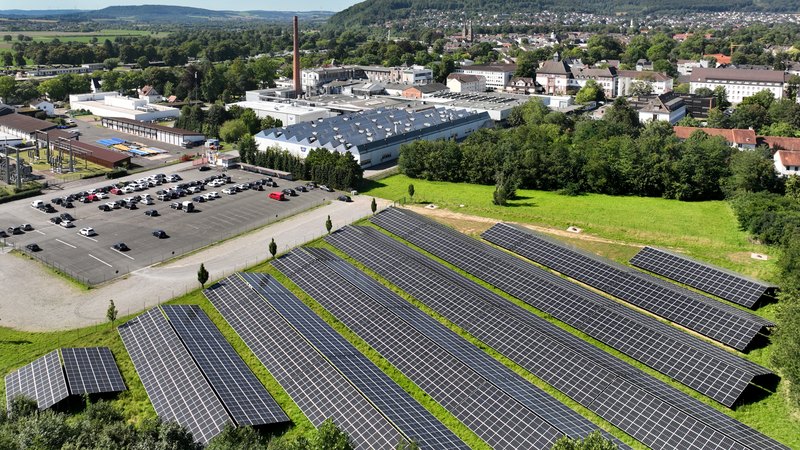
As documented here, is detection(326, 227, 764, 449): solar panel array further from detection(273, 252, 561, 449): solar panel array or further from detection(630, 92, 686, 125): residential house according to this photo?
detection(630, 92, 686, 125): residential house

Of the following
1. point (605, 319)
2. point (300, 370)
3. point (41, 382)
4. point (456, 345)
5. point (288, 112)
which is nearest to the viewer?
point (41, 382)

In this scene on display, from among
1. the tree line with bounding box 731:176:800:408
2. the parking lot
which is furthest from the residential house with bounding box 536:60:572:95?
the parking lot

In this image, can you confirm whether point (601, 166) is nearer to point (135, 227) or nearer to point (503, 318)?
point (503, 318)

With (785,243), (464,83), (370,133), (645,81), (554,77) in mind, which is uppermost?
(554,77)

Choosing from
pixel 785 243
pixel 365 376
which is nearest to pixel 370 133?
pixel 785 243

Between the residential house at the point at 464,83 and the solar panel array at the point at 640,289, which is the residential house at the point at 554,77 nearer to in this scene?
the residential house at the point at 464,83

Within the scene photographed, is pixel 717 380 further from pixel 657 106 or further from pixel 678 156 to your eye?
pixel 657 106

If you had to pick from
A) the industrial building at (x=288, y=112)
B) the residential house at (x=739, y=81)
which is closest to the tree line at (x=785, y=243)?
the industrial building at (x=288, y=112)
